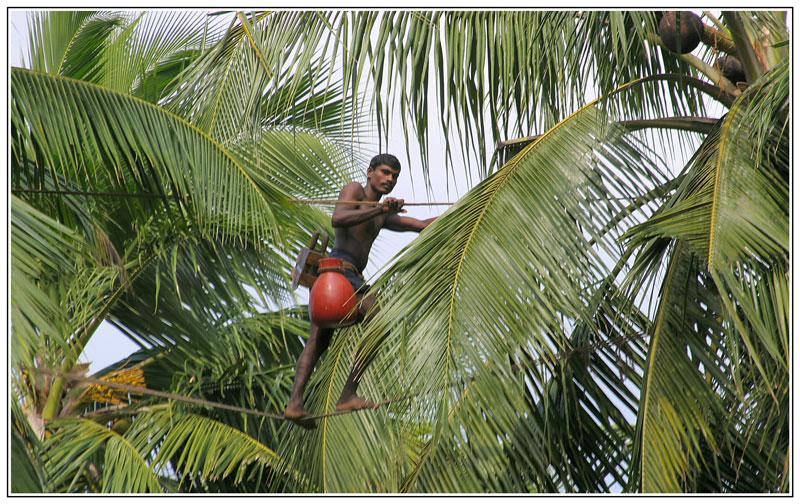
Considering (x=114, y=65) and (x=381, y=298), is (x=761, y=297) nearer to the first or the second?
(x=381, y=298)

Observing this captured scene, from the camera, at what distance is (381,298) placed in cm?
484

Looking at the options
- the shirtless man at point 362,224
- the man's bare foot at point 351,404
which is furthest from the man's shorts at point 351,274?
the man's bare foot at point 351,404

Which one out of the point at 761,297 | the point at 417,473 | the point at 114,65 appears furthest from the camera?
the point at 114,65

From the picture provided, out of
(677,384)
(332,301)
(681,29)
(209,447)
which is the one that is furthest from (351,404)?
(209,447)

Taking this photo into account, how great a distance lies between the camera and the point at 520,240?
4.89m

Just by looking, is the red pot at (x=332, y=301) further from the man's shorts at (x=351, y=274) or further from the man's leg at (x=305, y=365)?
the man's leg at (x=305, y=365)

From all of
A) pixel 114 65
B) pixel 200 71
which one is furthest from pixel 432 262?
pixel 114 65

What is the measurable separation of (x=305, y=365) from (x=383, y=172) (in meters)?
0.99

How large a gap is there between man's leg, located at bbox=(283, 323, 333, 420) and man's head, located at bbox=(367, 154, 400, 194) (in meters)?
0.74

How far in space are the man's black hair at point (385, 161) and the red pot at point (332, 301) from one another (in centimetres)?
51

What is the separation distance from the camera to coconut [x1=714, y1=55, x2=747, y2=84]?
225 inches

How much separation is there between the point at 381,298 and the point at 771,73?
1754 mm

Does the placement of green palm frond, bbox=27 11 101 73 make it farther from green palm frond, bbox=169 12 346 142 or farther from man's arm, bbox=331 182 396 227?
man's arm, bbox=331 182 396 227

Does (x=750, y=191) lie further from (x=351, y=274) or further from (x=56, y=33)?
(x=56, y=33)
